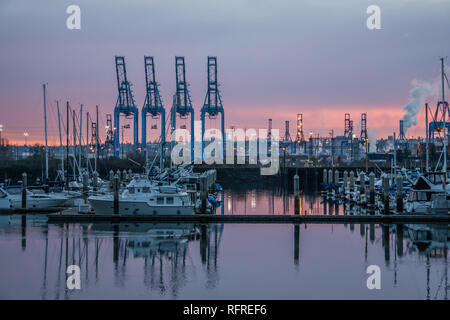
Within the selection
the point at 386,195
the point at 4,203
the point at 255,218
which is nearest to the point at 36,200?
the point at 4,203

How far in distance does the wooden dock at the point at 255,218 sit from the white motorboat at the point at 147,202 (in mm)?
621

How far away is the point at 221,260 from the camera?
20031mm

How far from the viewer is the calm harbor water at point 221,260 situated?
16.1 m

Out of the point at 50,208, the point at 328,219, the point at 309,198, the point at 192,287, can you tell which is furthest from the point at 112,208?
the point at 309,198

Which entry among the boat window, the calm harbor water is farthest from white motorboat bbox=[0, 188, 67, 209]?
the boat window

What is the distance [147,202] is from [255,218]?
5.27 m

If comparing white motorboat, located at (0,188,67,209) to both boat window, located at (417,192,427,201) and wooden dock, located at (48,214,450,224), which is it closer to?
wooden dock, located at (48,214,450,224)

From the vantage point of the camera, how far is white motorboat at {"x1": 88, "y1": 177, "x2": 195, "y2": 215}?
89.0 feet

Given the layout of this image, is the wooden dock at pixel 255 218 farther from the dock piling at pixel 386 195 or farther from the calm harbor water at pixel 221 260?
the dock piling at pixel 386 195

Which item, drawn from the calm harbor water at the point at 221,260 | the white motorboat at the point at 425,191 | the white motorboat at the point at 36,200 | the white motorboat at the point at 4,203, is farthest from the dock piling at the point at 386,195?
the white motorboat at the point at 4,203

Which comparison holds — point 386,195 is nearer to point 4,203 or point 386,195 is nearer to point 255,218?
point 255,218

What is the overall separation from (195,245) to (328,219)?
7.14m
